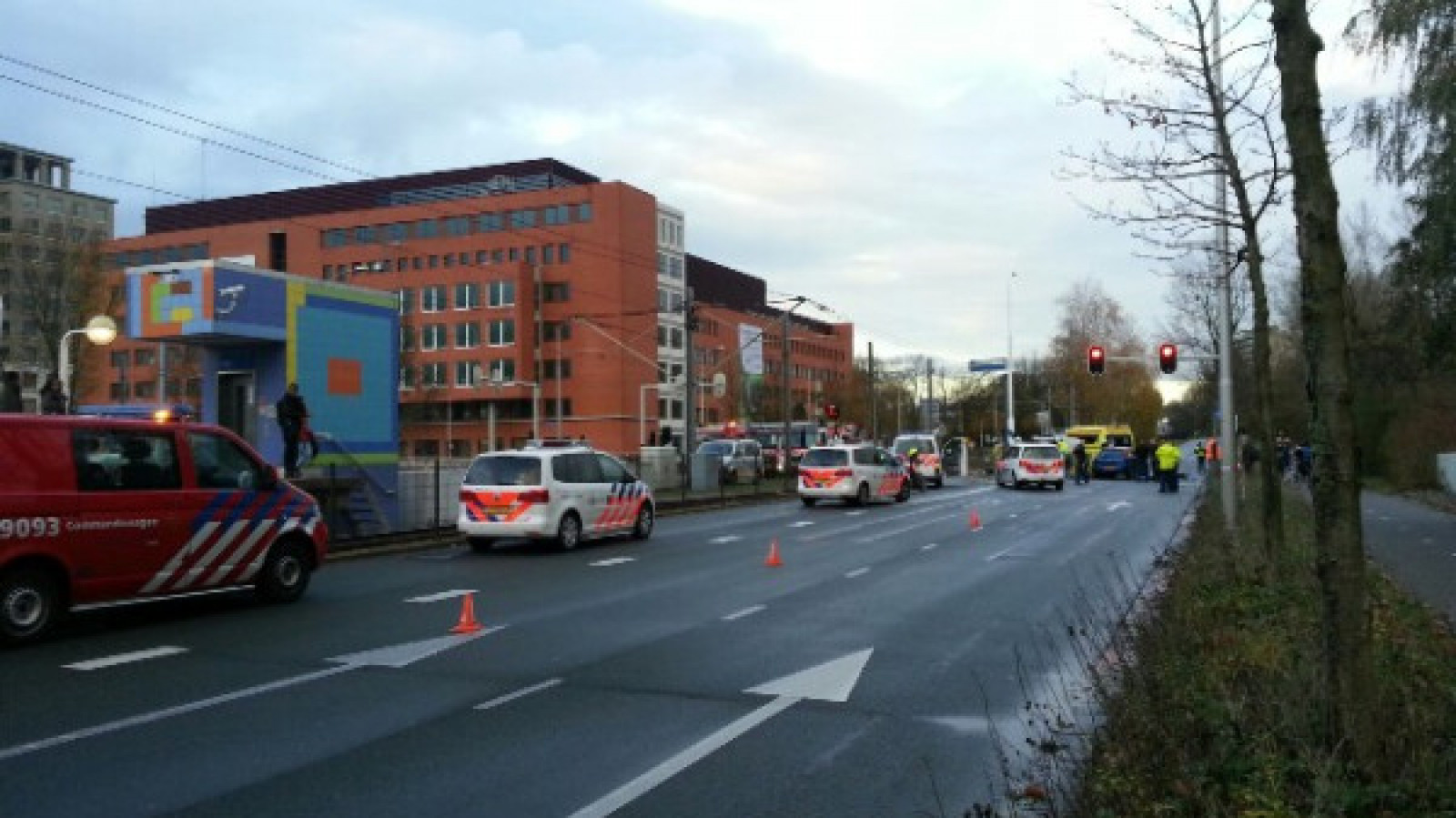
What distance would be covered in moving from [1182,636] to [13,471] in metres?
9.26

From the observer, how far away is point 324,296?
2308 cm

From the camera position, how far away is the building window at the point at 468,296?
9350 cm

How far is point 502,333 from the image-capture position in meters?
92.9

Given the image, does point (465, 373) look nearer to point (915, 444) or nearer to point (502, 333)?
point (502, 333)

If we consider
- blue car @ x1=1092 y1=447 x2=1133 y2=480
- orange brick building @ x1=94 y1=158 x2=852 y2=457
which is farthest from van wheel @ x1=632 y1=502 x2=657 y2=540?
orange brick building @ x1=94 y1=158 x2=852 y2=457

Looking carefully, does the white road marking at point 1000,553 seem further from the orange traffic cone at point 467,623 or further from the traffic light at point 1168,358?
the orange traffic cone at point 467,623

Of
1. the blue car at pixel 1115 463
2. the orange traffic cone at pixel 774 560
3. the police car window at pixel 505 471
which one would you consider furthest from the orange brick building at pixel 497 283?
the orange traffic cone at pixel 774 560

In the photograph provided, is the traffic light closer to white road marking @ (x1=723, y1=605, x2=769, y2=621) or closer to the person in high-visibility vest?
white road marking @ (x1=723, y1=605, x2=769, y2=621)

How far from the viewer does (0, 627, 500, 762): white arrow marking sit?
676 centimetres

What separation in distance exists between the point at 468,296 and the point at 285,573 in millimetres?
82903

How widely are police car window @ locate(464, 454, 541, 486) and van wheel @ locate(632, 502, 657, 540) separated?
124 inches

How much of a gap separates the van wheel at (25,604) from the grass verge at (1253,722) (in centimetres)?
855

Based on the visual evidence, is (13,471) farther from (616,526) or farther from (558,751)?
(616,526)

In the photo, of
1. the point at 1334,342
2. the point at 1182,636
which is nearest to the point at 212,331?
the point at 1182,636
